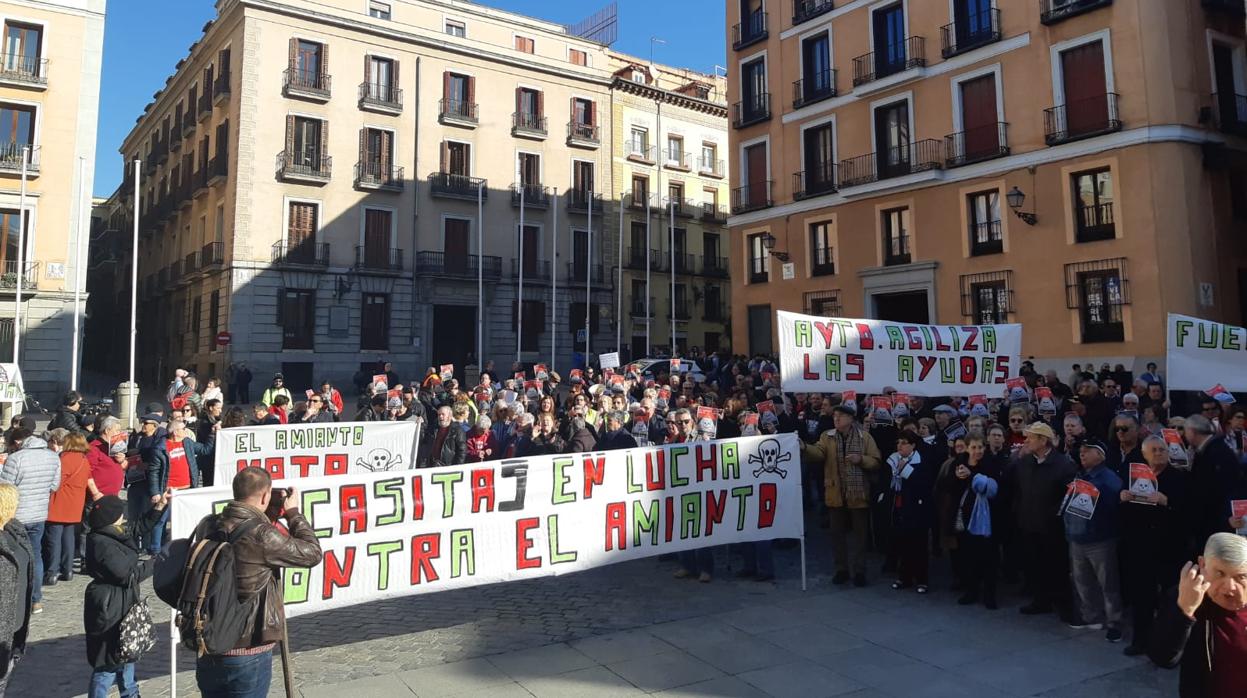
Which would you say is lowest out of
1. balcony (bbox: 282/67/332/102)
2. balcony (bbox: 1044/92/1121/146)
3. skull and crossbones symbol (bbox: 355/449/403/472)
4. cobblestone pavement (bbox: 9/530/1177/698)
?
cobblestone pavement (bbox: 9/530/1177/698)

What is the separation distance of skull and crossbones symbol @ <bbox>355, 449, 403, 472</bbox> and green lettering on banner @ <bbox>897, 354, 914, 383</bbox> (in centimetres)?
704

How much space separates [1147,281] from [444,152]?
2848 cm

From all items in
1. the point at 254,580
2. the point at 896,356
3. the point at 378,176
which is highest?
the point at 378,176

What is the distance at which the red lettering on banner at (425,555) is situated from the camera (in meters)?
6.36

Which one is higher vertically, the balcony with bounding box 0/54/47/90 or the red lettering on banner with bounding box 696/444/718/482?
the balcony with bounding box 0/54/47/90

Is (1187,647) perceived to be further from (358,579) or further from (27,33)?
(27,33)

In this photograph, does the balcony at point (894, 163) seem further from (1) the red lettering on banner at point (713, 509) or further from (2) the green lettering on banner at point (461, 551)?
(2) the green lettering on banner at point (461, 551)

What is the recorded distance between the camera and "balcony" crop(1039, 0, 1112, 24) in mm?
21562

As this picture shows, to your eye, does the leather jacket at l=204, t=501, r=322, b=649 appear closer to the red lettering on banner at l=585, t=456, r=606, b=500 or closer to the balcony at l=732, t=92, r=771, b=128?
the red lettering on banner at l=585, t=456, r=606, b=500

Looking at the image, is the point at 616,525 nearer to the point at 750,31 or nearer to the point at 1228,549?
the point at 1228,549

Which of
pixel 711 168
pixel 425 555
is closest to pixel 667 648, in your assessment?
pixel 425 555

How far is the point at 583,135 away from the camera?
41125 millimetres

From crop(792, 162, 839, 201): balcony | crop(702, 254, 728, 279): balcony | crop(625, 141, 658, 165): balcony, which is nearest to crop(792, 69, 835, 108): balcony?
crop(792, 162, 839, 201): balcony

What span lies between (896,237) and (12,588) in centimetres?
2627
